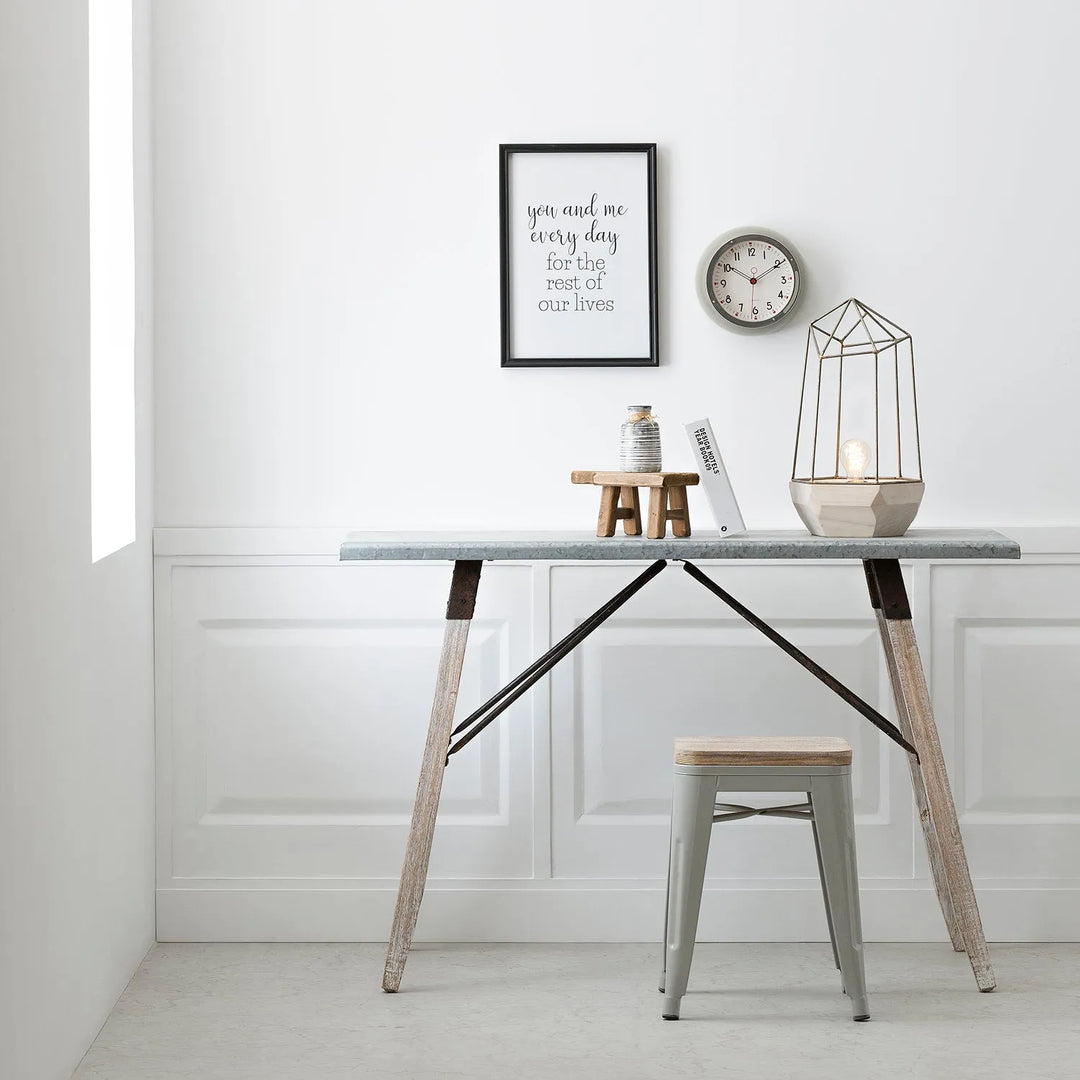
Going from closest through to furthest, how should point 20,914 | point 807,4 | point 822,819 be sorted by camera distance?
point 20,914, point 822,819, point 807,4

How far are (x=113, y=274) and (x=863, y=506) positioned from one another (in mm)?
1536

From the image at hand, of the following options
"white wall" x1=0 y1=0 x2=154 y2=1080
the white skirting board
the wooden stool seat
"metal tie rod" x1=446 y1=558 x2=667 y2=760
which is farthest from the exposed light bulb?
"white wall" x1=0 y1=0 x2=154 y2=1080

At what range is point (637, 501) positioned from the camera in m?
2.28

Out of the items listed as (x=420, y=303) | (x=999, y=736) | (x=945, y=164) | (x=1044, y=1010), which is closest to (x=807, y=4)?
(x=945, y=164)

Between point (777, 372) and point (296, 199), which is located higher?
point (296, 199)

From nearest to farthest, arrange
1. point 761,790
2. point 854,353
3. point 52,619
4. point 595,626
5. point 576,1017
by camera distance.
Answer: point 52,619 → point 761,790 → point 576,1017 → point 595,626 → point 854,353

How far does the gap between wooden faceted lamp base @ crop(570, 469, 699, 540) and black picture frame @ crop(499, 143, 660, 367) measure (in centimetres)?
40

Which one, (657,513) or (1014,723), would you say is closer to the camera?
(657,513)

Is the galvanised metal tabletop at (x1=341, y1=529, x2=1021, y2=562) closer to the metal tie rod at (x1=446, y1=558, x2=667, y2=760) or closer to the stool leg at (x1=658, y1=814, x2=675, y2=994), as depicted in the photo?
the metal tie rod at (x1=446, y1=558, x2=667, y2=760)

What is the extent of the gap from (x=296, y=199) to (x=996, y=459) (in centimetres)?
158

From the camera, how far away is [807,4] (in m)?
2.49

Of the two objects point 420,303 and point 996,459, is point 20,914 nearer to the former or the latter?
point 420,303

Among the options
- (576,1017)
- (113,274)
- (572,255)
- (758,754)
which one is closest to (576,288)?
(572,255)

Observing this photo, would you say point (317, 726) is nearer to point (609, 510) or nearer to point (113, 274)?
point (609, 510)
